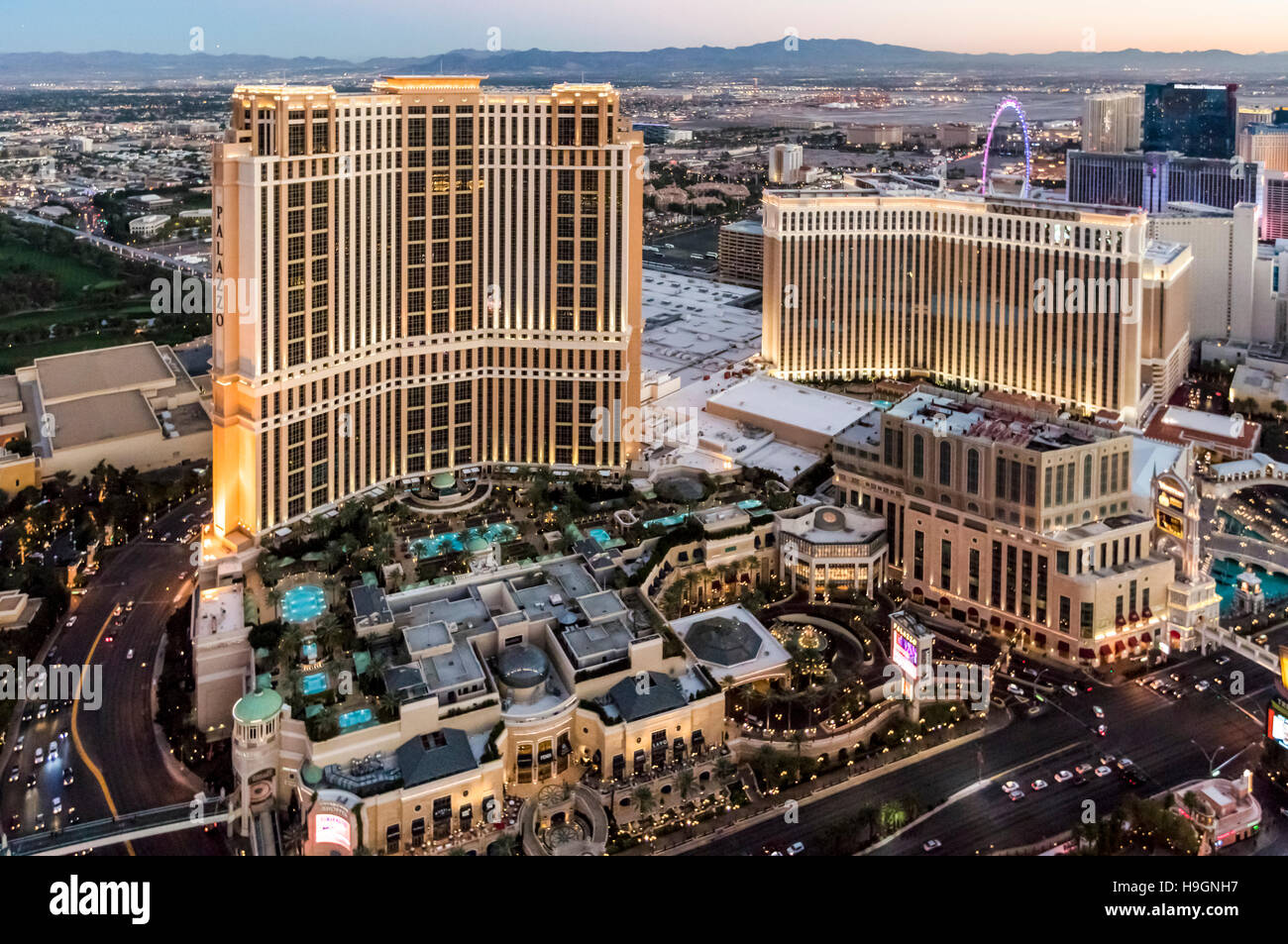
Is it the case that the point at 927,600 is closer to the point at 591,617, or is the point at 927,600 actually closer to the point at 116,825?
the point at 591,617

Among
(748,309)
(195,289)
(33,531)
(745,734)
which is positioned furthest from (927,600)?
(195,289)

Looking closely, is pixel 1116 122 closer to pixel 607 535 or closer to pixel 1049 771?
pixel 607 535

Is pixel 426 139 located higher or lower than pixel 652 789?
higher

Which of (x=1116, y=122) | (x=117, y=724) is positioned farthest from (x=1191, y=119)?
(x=117, y=724)

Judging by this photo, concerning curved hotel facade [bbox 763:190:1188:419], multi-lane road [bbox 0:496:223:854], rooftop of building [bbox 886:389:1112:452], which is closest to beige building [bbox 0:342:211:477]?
multi-lane road [bbox 0:496:223:854]

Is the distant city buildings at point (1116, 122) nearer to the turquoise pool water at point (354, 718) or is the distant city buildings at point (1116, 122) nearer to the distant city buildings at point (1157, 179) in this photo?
the distant city buildings at point (1157, 179)

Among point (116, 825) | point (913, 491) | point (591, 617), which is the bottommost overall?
point (116, 825)

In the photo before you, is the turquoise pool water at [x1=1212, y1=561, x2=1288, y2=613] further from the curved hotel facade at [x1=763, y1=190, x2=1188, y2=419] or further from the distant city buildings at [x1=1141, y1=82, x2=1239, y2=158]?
the distant city buildings at [x1=1141, y1=82, x2=1239, y2=158]
